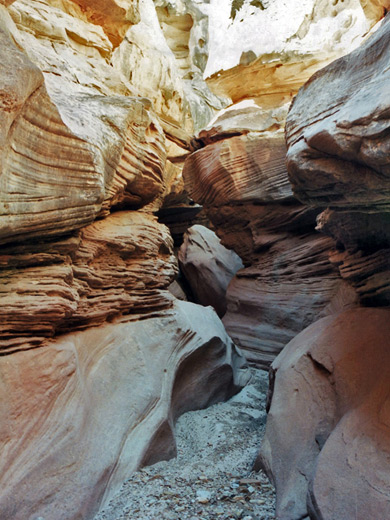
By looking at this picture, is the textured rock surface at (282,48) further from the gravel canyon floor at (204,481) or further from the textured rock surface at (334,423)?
the gravel canyon floor at (204,481)

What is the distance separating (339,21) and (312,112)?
35.9ft

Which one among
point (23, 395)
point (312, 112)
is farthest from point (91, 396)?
point (312, 112)

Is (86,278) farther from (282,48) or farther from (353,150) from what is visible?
(282,48)

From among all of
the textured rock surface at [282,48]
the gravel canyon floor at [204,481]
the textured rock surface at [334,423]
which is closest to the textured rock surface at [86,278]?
the gravel canyon floor at [204,481]

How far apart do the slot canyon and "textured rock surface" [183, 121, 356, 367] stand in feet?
0.18

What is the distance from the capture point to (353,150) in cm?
238

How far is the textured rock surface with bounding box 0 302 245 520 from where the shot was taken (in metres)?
2.62

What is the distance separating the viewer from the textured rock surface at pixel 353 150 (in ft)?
7.44

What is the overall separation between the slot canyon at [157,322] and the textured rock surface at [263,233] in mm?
54

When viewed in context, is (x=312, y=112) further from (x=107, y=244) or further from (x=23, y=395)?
(x=23, y=395)

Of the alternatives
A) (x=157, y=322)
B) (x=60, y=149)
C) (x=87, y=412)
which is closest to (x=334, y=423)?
(x=87, y=412)

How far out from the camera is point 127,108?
15.3 feet

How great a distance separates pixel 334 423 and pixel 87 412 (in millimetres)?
2077

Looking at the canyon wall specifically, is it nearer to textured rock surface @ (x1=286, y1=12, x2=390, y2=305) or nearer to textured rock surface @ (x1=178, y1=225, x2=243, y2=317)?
textured rock surface @ (x1=286, y1=12, x2=390, y2=305)
